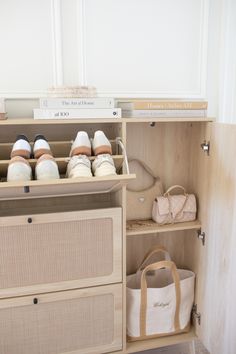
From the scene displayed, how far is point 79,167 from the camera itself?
1.30 m

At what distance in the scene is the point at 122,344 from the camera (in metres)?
1.63

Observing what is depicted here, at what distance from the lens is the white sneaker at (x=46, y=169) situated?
1256 mm

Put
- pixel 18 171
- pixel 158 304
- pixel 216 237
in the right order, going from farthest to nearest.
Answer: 1. pixel 158 304
2. pixel 216 237
3. pixel 18 171

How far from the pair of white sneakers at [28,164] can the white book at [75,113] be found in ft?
0.37

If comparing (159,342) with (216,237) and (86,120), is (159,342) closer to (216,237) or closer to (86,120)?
(216,237)

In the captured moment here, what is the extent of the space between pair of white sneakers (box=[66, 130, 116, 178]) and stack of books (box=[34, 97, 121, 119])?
0.30 ft

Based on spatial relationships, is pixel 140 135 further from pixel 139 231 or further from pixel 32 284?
pixel 32 284

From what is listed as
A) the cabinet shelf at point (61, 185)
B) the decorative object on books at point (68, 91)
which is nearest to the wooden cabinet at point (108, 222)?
the cabinet shelf at point (61, 185)

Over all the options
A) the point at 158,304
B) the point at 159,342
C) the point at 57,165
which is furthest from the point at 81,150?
the point at 159,342

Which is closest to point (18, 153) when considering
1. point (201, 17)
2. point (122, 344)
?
point (122, 344)

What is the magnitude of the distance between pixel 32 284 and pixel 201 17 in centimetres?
159

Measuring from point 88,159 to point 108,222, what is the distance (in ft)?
1.04

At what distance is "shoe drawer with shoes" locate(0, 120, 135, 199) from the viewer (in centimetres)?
123

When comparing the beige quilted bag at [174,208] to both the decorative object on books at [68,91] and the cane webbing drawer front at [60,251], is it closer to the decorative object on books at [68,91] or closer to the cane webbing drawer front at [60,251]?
the cane webbing drawer front at [60,251]
